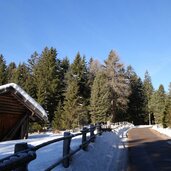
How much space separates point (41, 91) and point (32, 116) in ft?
146

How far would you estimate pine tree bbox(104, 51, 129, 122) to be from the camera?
71750 mm

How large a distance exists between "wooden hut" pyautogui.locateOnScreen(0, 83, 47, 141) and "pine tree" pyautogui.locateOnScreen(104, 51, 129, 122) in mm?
50644

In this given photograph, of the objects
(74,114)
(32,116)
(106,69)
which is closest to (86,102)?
(106,69)

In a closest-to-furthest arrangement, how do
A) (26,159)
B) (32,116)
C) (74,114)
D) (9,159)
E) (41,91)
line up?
(9,159)
(26,159)
(32,116)
(74,114)
(41,91)

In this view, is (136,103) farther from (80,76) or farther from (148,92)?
(80,76)

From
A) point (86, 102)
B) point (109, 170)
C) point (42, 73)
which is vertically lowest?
point (109, 170)

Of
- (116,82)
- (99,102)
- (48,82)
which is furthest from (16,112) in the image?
(116,82)

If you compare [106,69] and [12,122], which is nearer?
[12,122]

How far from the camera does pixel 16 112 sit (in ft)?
69.0

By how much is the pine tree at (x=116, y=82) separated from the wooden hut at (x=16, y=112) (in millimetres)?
50644

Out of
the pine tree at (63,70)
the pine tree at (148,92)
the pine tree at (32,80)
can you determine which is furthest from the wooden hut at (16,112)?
the pine tree at (148,92)

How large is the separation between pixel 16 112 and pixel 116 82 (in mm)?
52865

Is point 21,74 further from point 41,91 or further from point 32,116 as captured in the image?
point 32,116

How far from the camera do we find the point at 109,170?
10836mm
